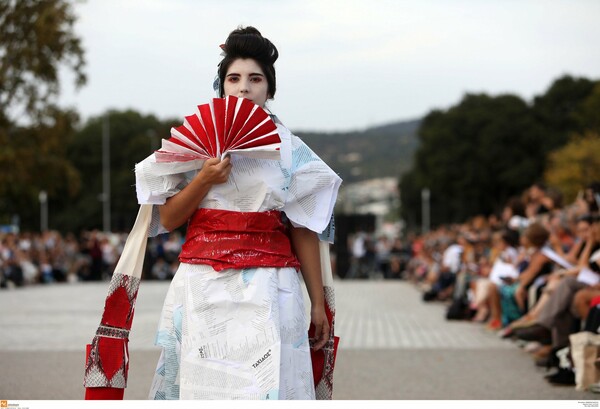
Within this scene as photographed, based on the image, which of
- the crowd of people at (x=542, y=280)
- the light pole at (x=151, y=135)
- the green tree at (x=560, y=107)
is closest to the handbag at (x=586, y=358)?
the crowd of people at (x=542, y=280)

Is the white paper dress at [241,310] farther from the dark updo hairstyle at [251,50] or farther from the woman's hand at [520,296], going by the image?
the woman's hand at [520,296]

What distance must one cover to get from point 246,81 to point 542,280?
8.62m

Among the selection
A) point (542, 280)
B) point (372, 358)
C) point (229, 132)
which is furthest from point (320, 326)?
point (542, 280)

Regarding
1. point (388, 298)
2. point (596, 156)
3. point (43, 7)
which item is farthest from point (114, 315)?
point (596, 156)

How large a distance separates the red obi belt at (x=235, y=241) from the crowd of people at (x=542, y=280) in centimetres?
467

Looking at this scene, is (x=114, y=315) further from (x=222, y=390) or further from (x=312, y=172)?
(x=312, y=172)

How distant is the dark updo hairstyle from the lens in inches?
166

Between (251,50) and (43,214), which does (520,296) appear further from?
(43,214)

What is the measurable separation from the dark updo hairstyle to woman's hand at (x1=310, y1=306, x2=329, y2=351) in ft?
2.92

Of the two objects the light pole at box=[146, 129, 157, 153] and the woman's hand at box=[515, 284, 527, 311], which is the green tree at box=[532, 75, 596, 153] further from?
the woman's hand at box=[515, 284, 527, 311]

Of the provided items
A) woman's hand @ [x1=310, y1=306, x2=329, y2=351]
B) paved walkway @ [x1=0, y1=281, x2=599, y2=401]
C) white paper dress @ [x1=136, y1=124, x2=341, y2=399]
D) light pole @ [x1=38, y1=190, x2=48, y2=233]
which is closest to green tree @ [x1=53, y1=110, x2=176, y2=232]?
light pole @ [x1=38, y1=190, x2=48, y2=233]

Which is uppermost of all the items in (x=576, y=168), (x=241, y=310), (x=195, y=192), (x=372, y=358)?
(x=576, y=168)

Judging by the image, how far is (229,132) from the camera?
4008 millimetres

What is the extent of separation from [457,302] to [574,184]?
48.7 metres
